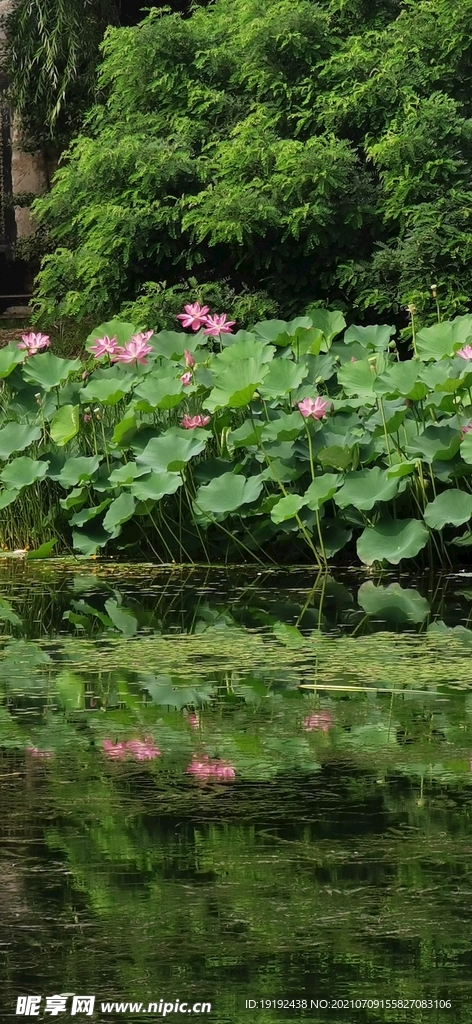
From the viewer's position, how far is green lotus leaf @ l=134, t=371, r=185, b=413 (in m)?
5.27

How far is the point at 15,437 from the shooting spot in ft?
18.5

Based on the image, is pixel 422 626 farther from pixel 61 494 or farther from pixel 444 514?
pixel 61 494

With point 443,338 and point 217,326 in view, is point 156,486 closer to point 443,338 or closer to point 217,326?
point 217,326

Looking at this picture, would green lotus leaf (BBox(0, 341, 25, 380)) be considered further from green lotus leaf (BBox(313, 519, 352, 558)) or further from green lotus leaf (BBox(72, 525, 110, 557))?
green lotus leaf (BBox(313, 519, 352, 558))

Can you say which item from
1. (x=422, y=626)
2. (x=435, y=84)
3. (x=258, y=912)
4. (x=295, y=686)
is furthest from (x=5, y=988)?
(x=435, y=84)

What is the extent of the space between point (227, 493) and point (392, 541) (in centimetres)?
64

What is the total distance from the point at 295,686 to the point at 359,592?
1.29 meters

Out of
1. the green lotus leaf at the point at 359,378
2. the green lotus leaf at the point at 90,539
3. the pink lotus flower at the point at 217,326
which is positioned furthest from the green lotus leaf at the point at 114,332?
the green lotus leaf at the point at 359,378

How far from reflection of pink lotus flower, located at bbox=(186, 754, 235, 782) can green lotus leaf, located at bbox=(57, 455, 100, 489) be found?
112 inches

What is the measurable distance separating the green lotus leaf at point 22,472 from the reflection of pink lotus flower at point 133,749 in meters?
2.69

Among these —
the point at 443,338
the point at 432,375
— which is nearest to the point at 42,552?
the point at 432,375

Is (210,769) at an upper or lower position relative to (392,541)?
upper

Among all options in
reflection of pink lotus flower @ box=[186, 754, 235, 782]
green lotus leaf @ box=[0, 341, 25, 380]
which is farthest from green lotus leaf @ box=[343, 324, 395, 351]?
reflection of pink lotus flower @ box=[186, 754, 235, 782]

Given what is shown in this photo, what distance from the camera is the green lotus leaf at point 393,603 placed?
4070 millimetres
